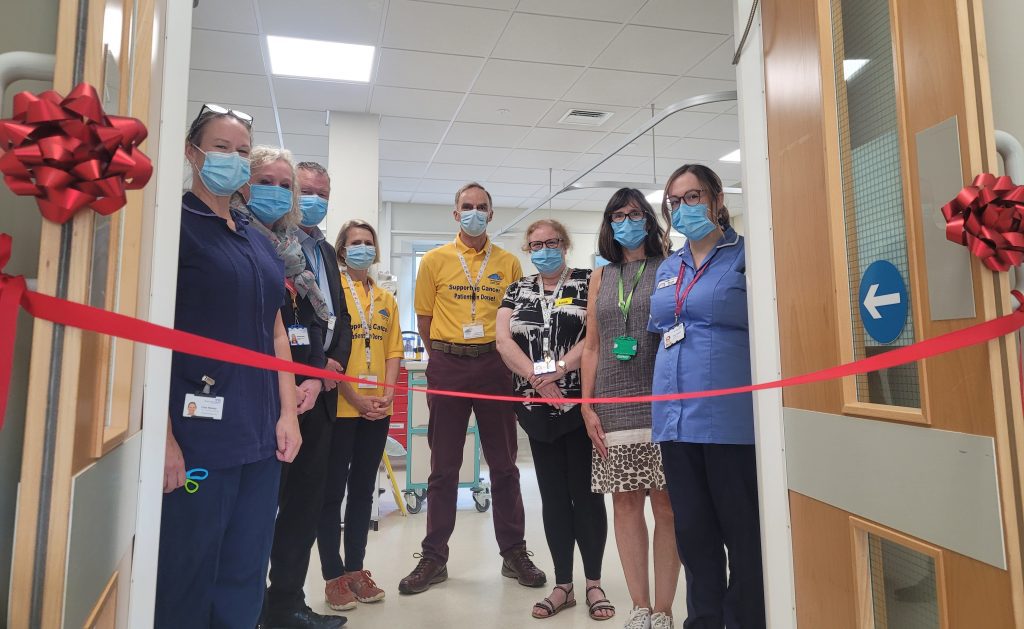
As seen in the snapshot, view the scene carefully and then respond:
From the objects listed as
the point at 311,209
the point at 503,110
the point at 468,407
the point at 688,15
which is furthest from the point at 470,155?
the point at 311,209

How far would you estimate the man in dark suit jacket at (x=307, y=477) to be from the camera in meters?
2.11

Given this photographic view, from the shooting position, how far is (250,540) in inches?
57.9

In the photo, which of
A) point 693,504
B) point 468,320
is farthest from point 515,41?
point 693,504

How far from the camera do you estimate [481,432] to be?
2.71 m

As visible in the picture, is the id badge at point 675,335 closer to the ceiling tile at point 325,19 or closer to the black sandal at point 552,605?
the black sandal at point 552,605

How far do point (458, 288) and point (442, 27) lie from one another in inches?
74.3

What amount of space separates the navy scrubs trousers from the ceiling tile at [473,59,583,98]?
3455mm

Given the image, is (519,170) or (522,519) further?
(519,170)

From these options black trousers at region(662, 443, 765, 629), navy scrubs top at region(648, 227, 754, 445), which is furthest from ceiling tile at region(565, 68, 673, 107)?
black trousers at region(662, 443, 765, 629)

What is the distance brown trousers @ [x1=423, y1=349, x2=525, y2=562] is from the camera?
2.66 metres

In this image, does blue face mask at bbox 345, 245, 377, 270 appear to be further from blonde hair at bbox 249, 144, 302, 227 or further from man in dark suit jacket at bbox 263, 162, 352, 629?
blonde hair at bbox 249, 144, 302, 227

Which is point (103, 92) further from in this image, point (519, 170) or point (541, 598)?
point (519, 170)

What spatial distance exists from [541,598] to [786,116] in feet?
6.53

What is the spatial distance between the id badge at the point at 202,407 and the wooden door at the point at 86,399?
11.9 inches
